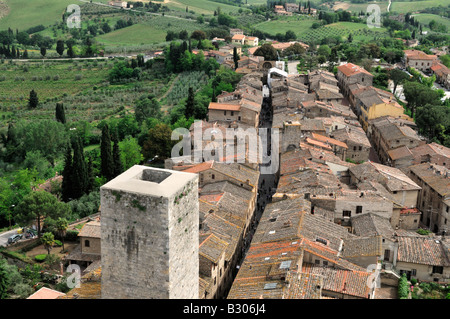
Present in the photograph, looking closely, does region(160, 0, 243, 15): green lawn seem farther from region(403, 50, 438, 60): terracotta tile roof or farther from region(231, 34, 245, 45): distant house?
region(403, 50, 438, 60): terracotta tile roof

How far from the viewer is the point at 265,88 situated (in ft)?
265

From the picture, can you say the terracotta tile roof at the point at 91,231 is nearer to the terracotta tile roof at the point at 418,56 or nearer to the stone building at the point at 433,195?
the stone building at the point at 433,195

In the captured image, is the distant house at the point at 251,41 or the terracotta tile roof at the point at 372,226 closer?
the terracotta tile roof at the point at 372,226

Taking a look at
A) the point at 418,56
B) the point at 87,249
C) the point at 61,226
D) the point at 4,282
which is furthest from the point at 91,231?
the point at 418,56

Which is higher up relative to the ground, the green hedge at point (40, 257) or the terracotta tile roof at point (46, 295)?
the terracotta tile roof at point (46, 295)

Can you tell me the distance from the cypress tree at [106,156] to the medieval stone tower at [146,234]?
31399mm

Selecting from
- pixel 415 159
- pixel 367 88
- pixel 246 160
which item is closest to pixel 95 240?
pixel 246 160

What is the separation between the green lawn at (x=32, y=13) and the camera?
149 metres

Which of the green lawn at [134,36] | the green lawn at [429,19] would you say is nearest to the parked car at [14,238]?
the green lawn at [134,36]

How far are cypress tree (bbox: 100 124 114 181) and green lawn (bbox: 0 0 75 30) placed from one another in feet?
374

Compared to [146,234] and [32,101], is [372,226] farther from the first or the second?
[32,101]

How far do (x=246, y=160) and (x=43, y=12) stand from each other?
13330 cm

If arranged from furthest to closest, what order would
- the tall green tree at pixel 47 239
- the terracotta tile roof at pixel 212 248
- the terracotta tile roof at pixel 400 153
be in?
the terracotta tile roof at pixel 400 153 < the tall green tree at pixel 47 239 < the terracotta tile roof at pixel 212 248

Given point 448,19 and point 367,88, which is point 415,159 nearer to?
point 367,88
